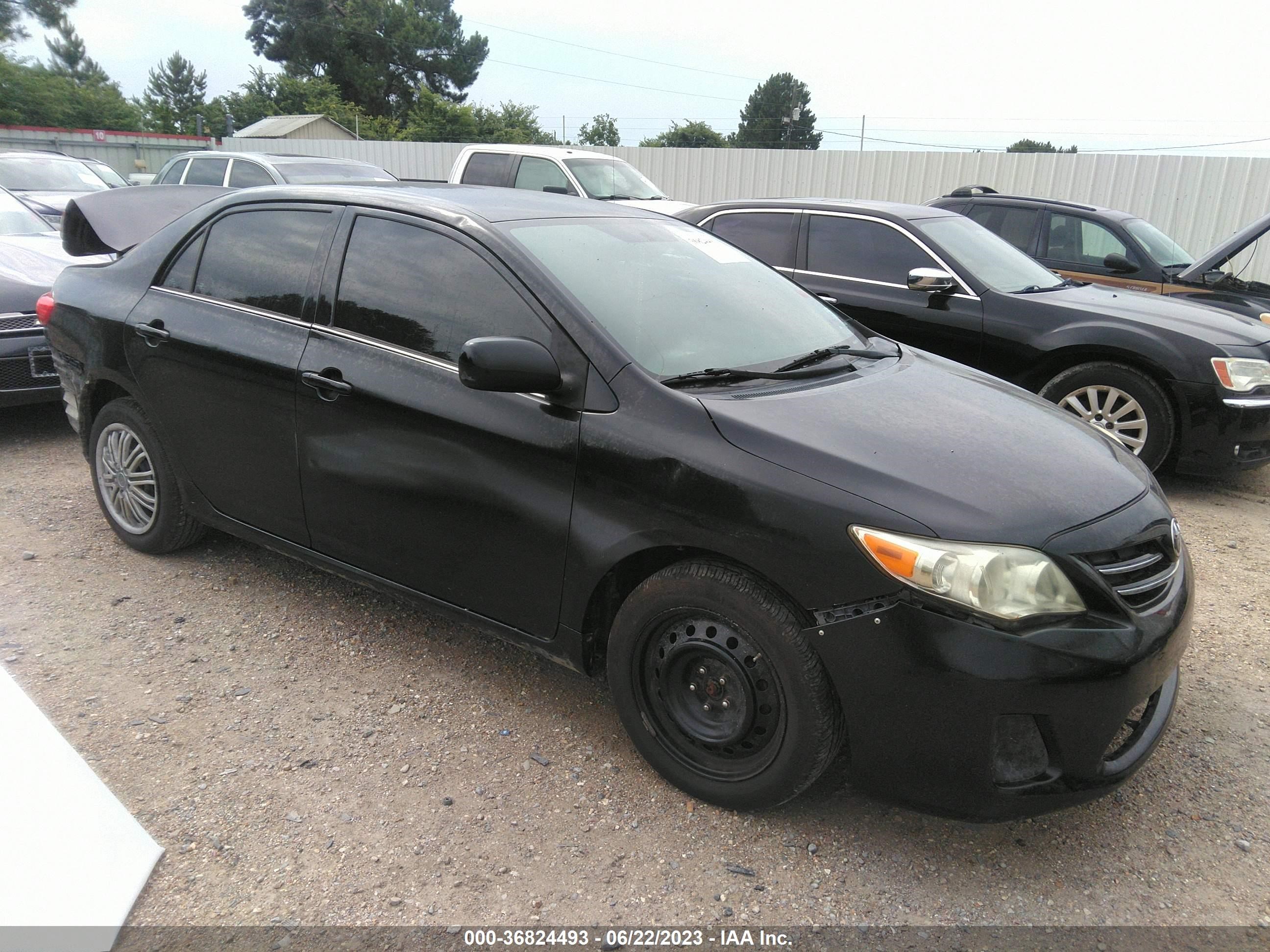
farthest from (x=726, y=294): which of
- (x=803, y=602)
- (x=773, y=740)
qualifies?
(x=773, y=740)

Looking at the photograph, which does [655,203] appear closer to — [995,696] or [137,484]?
[137,484]

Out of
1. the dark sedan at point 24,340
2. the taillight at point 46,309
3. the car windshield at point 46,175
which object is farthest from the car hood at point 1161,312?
the car windshield at point 46,175

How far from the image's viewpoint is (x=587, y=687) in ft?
11.2

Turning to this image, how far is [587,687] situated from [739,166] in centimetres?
1734

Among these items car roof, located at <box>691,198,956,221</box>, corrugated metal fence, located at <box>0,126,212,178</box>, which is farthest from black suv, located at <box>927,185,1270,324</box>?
corrugated metal fence, located at <box>0,126,212,178</box>

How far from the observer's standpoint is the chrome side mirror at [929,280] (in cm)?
590

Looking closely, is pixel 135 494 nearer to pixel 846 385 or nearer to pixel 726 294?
pixel 726 294

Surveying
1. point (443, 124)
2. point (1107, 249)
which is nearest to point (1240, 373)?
point (1107, 249)

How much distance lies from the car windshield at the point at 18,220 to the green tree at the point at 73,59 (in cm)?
7827

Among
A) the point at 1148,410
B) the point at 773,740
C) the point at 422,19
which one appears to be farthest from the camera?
the point at 422,19

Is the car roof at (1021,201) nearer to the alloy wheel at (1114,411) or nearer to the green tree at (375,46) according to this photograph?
the alloy wheel at (1114,411)

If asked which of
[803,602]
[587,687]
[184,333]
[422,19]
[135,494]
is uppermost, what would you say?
[422,19]

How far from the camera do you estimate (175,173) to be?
13.4 metres

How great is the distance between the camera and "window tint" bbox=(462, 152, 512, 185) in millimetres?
11633
